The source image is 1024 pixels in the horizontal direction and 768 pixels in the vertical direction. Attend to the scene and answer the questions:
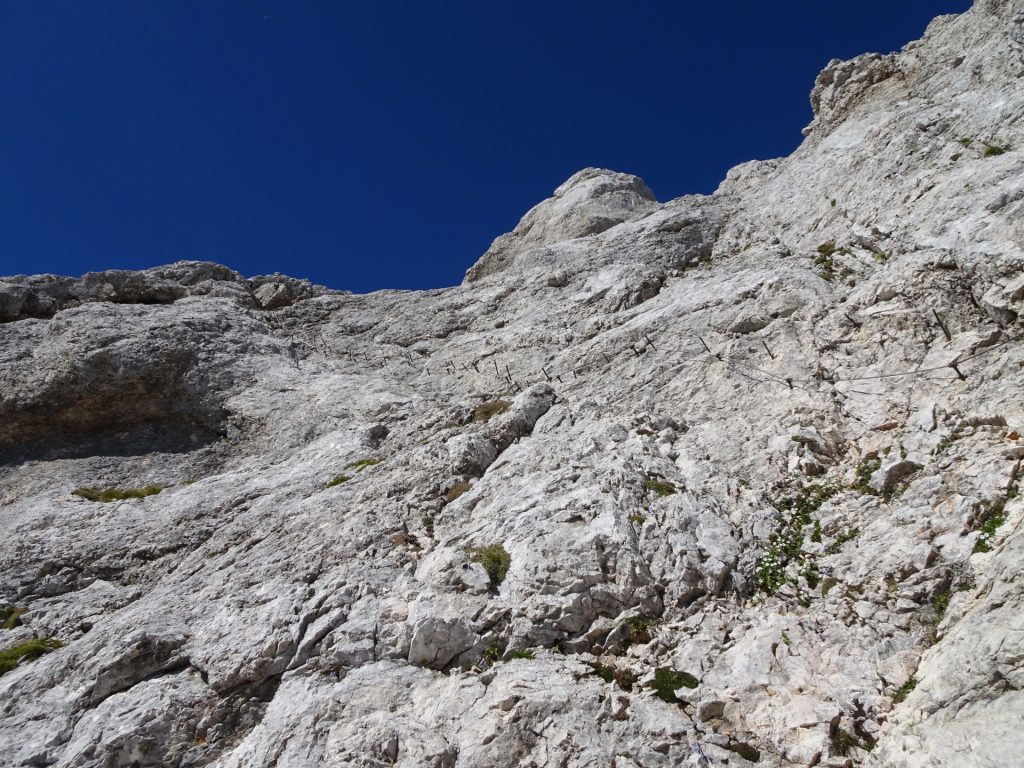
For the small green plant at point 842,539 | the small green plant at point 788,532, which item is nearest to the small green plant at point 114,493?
the small green plant at point 788,532

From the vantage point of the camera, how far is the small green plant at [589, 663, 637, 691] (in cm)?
1209

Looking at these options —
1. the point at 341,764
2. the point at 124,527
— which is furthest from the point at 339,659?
the point at 124,527

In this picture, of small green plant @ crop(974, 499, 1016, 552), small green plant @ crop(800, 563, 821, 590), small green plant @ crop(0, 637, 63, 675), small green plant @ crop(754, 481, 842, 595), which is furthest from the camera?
small green plant @ crop(0, 637, 63, 675)

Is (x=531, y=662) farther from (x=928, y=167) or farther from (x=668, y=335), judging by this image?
(x=928, y=167)

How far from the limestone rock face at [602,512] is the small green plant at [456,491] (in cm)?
11

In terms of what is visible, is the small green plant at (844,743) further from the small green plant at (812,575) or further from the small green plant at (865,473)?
the small green plant at (865,473)

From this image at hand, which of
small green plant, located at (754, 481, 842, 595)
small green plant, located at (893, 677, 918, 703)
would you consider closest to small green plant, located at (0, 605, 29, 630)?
small green plant, located at (754, 481, 842, 595)

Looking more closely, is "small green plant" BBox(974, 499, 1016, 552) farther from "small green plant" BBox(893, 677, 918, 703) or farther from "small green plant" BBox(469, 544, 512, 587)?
"small green plant" BBox(469, 544, 512, 587)

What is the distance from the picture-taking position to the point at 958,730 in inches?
344

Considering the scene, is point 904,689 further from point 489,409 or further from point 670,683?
point 489,409

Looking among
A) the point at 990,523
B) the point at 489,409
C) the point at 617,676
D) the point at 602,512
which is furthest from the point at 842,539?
the point at 489,409

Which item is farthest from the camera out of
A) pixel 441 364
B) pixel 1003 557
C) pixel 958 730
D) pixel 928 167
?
pixel 441 364

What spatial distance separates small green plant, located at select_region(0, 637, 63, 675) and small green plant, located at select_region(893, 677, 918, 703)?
1992cm

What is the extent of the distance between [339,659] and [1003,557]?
12295 millimetres
